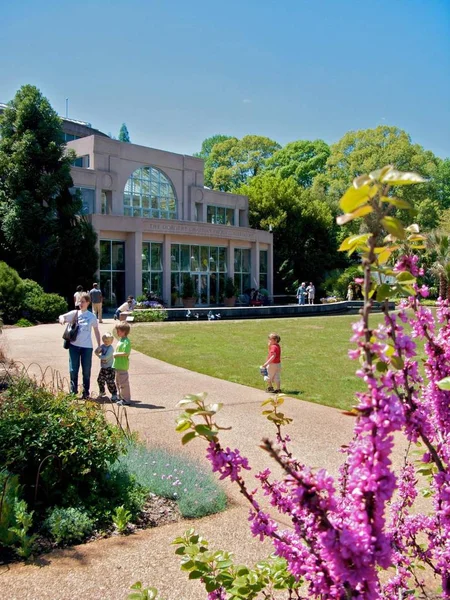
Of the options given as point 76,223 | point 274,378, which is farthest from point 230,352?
point 76,223

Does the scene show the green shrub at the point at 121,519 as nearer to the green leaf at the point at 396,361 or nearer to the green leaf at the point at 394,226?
the green leaf at the point at 396,361

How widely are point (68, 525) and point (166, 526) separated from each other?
Result: 794 millimetres

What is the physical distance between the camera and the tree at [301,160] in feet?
221

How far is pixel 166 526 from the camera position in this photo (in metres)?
4.86

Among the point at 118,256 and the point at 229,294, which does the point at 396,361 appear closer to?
the point at 118,256

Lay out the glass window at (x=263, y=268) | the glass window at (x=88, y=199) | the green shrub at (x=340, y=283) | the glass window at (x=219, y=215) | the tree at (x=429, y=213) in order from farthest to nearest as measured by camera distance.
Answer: the tree at (x=429, y=213)
the green shrub at (x=340, y=283)
the glass window at (x=219, y=215)
the glass window at (x=263, y=268)
the glass window at (x=88, y=199)

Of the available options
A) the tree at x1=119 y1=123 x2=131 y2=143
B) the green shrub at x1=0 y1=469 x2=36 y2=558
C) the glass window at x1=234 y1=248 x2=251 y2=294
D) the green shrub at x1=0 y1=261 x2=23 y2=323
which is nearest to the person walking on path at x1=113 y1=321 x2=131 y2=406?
the green shrub at x1=0 y1=469 x2=36 y2=558

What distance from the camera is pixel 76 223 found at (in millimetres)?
31031

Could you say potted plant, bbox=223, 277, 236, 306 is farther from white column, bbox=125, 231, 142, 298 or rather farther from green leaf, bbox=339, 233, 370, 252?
green leaf, bbox=339, 233, 370, 252

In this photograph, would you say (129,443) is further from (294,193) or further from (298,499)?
(294,193)

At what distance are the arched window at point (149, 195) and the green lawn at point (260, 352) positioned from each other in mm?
16250

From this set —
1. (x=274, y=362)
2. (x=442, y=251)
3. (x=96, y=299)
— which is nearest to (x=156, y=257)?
(x=96, y=299)

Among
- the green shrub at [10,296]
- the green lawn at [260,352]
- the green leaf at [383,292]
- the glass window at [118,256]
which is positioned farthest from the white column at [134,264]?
the green leaf at [383,292]

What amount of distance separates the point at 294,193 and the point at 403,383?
5085cm
